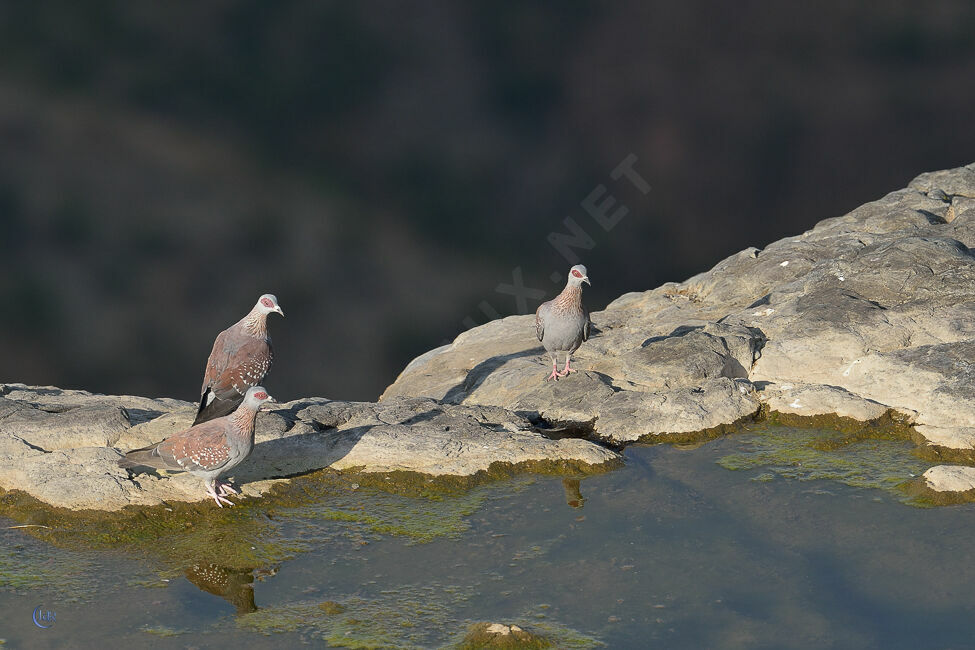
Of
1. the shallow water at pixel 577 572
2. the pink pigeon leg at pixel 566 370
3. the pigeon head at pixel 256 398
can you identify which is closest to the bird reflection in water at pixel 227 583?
the shallow water at pixel 577 572

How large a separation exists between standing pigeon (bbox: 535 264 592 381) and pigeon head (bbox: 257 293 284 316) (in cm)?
318

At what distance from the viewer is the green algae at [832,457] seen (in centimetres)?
973

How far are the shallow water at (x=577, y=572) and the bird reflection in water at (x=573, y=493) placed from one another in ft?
0.09

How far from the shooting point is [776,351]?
12195mm

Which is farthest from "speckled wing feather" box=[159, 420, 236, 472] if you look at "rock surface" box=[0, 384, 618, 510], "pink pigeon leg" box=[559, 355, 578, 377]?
"pink pigeon leg" box=[559, 355, 578, 377]

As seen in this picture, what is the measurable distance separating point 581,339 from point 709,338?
1.52m

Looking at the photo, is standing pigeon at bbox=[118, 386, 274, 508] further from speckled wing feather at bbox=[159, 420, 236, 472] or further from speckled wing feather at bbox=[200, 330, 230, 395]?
speckled wing feather at bbox=[200, 330, 230, 395]

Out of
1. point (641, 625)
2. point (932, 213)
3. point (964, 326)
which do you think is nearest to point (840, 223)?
point (932, 213)

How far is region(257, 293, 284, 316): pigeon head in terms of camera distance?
36.7ft

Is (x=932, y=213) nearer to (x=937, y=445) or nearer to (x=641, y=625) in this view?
(x=937, y=445)

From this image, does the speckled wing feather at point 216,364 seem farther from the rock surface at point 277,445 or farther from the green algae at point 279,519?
the green algae at point 279,519

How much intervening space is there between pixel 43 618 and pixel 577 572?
411 centimetres

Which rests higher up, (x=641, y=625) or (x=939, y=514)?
(x=939, y=514)

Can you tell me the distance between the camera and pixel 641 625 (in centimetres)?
760
